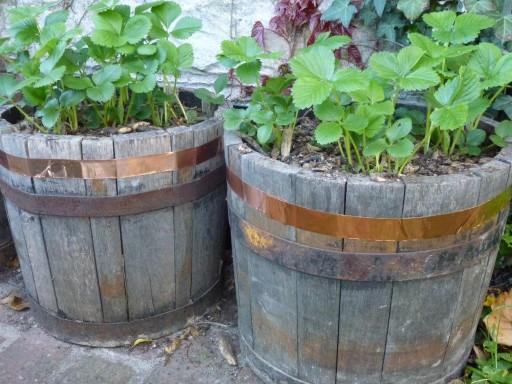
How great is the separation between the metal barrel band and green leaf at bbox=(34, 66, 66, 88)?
78 centimetres

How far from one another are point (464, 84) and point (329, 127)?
371 mm

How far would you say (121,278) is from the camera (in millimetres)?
1953

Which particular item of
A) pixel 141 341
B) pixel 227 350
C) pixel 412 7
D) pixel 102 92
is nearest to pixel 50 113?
pixel 102 92

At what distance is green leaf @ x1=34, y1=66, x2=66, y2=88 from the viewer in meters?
1.68

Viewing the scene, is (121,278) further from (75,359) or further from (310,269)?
(310,269)

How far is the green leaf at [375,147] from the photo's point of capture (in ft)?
4.79

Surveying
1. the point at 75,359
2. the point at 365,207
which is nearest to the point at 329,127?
the point at 365,207

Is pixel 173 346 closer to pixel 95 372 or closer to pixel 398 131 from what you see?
pixel 95 372

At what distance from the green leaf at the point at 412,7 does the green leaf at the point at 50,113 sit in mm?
1263

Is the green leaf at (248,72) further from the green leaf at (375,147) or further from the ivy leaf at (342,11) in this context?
the ivy leaf at (342,11)

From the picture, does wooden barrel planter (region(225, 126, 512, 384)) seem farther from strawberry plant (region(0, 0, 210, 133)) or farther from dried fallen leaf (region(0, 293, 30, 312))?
dried fallen leaf (region(0, 293, 30, 312))

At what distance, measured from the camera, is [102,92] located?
178 cm

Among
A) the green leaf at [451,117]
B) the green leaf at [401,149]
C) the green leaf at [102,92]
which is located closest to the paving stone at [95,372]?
the green leaf at [102,92]

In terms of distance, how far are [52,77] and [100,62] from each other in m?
0.23
